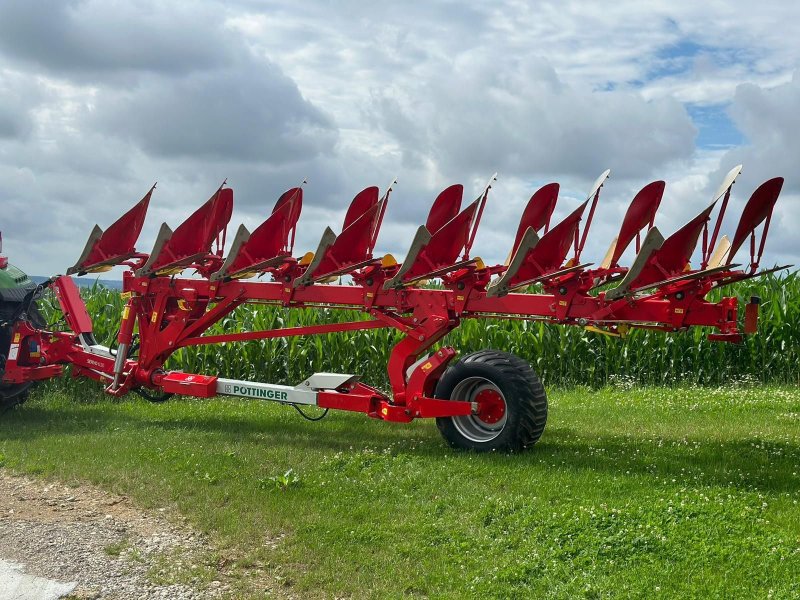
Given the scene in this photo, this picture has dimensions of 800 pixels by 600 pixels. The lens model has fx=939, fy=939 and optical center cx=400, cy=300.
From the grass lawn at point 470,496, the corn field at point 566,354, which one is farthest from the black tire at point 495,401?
the corn field at point 566,354

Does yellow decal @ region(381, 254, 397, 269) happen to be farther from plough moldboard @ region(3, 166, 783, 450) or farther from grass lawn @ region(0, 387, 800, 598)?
grass lawn @ region(0, 387, 800, 598)

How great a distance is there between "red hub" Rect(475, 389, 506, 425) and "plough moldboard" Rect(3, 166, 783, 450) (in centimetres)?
1

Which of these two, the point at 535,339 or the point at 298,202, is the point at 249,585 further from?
the point at 535,339

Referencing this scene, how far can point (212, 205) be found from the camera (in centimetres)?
1023

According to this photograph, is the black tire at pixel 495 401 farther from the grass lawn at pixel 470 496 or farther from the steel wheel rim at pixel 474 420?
the grass lawn at pixel 470 496

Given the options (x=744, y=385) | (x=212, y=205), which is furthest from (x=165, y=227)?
(x=744, y=385)

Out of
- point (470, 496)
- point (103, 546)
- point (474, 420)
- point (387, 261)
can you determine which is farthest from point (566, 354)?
point (103, 546)

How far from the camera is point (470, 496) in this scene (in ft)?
23.8

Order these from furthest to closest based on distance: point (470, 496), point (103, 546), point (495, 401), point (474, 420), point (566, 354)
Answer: point (566, 354) < point (474, 420) < point (495, 401) < point (470, 496) < point (103, 546)

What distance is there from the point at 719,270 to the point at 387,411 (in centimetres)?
335

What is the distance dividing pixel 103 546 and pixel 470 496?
2724mm

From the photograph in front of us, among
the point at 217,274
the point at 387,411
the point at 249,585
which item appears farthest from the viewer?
the point at 217,274

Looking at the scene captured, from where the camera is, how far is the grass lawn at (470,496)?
588 cm

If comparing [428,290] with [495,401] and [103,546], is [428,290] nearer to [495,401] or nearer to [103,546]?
[495,401]
